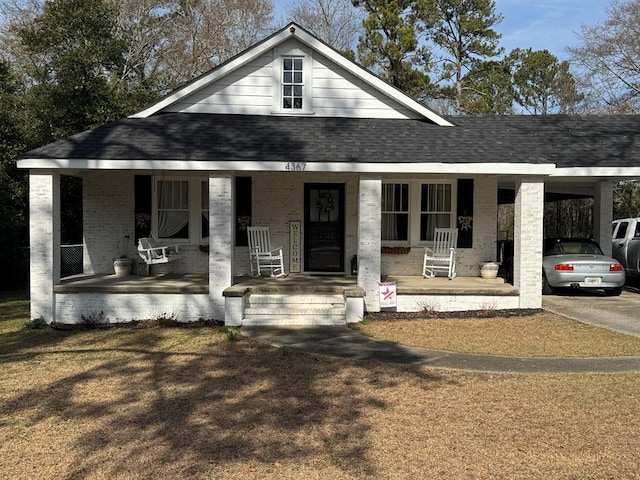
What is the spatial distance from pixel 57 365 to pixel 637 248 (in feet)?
46.9

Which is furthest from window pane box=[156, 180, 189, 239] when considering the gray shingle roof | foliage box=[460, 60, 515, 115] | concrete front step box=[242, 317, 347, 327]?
foliage box=[460, 60, 515, 115]

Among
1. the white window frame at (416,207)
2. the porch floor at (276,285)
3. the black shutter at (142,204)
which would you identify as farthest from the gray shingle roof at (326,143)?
the porch floor at (276,285)

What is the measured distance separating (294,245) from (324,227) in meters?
0.83

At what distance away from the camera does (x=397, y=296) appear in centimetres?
1081

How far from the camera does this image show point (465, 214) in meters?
13.4

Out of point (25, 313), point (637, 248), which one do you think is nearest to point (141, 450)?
point (25, 313)

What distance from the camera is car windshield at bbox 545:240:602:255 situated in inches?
509

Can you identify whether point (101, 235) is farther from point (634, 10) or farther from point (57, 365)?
point (634, 10)

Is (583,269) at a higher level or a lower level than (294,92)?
lower

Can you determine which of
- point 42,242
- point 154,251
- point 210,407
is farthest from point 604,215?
point 42,242

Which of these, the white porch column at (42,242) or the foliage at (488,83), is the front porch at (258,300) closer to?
the white porch column at (42,242)

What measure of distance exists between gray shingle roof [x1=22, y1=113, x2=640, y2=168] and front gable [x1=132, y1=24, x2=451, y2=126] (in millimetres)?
257

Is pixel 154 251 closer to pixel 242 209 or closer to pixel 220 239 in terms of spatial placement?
pixel 242 209

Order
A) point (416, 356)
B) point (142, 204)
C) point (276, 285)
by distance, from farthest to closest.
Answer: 1. point (142, 204)
2. point (276, 285)
3. point (416, 356)
